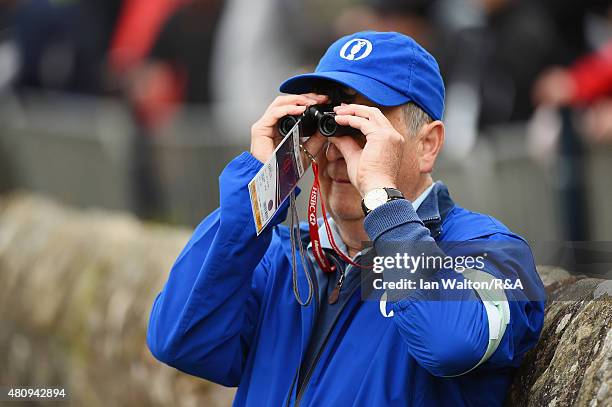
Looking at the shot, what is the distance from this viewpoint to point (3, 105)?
35.3ft

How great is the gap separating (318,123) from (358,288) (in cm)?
46

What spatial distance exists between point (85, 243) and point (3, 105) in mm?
4312

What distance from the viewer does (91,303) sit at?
6.32 metres

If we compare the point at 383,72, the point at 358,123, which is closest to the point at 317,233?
the point at 358,123

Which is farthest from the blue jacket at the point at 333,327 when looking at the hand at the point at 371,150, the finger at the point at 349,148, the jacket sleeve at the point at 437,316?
the finger at the point at 349,148

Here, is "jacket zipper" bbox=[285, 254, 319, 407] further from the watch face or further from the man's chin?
the watch face

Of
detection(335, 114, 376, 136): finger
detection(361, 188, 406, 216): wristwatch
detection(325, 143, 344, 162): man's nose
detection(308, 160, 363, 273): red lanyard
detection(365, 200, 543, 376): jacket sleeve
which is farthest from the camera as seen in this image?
detection(325, 143, 344, 162): man's nose

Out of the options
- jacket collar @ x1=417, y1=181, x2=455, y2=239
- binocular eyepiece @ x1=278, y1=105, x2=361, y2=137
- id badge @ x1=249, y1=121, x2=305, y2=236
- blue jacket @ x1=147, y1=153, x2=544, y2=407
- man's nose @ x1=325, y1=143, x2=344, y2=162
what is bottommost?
blue jacket @ x1=147, y1=153, x2=544, y2=407

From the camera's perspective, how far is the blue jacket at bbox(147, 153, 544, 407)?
282 centimetres

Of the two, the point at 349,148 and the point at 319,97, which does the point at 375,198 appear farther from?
the point at 319,97

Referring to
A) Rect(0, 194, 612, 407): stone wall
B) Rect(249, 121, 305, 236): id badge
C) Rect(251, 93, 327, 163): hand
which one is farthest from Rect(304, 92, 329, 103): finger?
Rect(0, 194, 612, 407): stone wall

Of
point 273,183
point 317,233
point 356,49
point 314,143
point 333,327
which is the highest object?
point 356,49

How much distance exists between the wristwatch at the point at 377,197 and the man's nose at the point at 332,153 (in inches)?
13.4

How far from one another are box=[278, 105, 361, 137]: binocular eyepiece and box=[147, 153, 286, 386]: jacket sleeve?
14 cm
